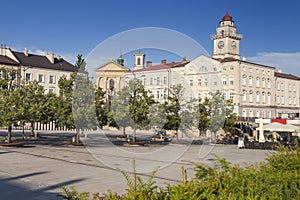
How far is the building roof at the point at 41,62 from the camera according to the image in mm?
70688

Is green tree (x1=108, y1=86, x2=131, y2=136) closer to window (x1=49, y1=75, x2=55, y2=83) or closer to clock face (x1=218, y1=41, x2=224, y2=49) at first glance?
window (x1=49, y1=75, x2=55, y2=83)

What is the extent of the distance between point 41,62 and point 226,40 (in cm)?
3870

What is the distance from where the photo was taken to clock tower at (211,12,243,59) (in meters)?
73.8

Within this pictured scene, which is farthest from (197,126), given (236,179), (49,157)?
(236,179)

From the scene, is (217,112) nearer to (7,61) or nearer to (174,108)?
(174,108)

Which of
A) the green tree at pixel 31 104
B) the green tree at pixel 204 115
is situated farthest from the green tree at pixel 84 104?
the green tree at pixel 204 115

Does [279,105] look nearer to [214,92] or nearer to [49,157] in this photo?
[214,92]

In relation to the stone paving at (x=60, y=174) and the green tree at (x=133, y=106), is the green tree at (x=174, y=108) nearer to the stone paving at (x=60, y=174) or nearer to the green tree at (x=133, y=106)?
the green tree at (x=133, y=106)

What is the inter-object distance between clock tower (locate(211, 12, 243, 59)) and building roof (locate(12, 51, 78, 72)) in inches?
1269

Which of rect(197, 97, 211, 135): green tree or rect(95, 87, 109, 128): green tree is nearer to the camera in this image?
rect(95, 87, 109, 128): green tree

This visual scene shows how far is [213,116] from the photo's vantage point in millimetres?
44438

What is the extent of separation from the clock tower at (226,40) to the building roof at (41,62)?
32232 mm

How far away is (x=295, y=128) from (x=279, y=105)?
110 feet

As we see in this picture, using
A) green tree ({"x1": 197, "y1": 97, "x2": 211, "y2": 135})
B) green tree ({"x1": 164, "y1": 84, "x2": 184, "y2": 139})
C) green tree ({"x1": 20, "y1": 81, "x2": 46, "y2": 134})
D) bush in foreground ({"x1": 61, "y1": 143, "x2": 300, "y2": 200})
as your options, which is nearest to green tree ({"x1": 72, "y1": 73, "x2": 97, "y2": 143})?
green tree ({"x1": 20, "y1": 81, "x2": 46, "y2": 134})
